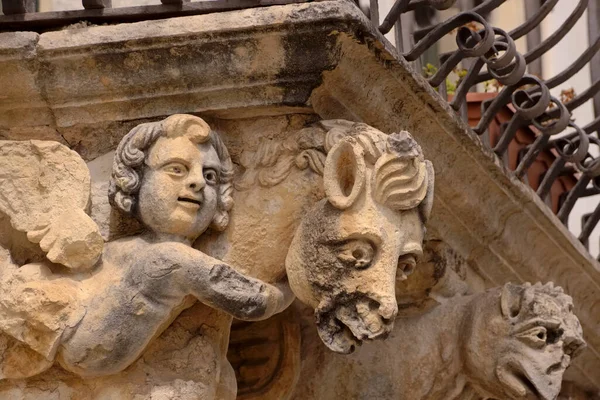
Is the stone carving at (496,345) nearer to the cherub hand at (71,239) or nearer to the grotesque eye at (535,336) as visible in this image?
the grotesque eye at (535,336)

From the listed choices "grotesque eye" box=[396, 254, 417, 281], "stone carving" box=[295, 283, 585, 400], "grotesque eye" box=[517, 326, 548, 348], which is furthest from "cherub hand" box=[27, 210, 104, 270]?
"grotesque eye" box=[517, 326, 548, 348]

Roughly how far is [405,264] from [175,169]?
16.4 inches

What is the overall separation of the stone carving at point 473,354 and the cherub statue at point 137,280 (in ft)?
1.53

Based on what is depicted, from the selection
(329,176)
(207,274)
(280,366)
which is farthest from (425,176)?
(280,366)

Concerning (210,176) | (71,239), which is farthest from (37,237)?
(210,176)

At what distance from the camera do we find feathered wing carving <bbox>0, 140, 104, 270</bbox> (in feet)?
8.29

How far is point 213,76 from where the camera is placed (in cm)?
257

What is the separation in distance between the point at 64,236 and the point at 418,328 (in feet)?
2.81

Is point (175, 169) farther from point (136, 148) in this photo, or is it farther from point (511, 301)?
point (511, 301)

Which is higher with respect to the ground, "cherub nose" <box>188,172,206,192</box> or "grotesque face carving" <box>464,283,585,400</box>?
"cherub nose" <box>188,172,206,192</box>

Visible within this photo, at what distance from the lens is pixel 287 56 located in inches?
100

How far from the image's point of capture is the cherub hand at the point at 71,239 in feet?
8.27

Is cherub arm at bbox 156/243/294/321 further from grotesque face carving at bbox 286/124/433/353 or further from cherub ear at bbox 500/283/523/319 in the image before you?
cherub ear at bbox 500/283/523/319

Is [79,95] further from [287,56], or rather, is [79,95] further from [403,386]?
[403,386]
